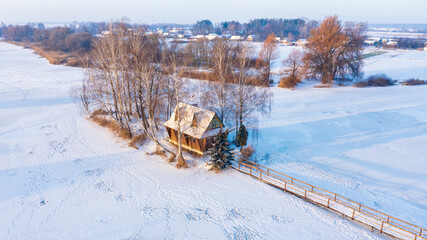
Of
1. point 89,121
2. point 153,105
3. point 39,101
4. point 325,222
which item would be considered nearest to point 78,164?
point 153,105

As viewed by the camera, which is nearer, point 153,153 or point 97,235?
point 97,235

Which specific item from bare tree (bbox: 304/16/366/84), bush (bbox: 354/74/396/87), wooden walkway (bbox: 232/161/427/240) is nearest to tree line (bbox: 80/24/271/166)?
wooden walkway (bbox: 232/161/427/240)

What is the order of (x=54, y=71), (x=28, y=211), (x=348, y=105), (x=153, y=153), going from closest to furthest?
(x=28, y=211) → (x=153, y=153) → (x=348, y=105) → (x=54, y=71)

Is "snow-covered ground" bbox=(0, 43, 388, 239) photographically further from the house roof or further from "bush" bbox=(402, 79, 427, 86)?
"bush" bbox=(402, 79, 427, 86)

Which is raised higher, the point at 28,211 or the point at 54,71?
the point at 54,71

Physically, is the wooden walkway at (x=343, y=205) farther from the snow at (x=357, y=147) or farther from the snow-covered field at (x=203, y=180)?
the snow at (x=357, y=147)

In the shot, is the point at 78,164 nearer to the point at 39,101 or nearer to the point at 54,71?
the point at 39,101

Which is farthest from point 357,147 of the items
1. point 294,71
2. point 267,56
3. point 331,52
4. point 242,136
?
point 331,52

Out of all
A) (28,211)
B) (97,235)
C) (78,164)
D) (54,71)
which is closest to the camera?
(97,235)
